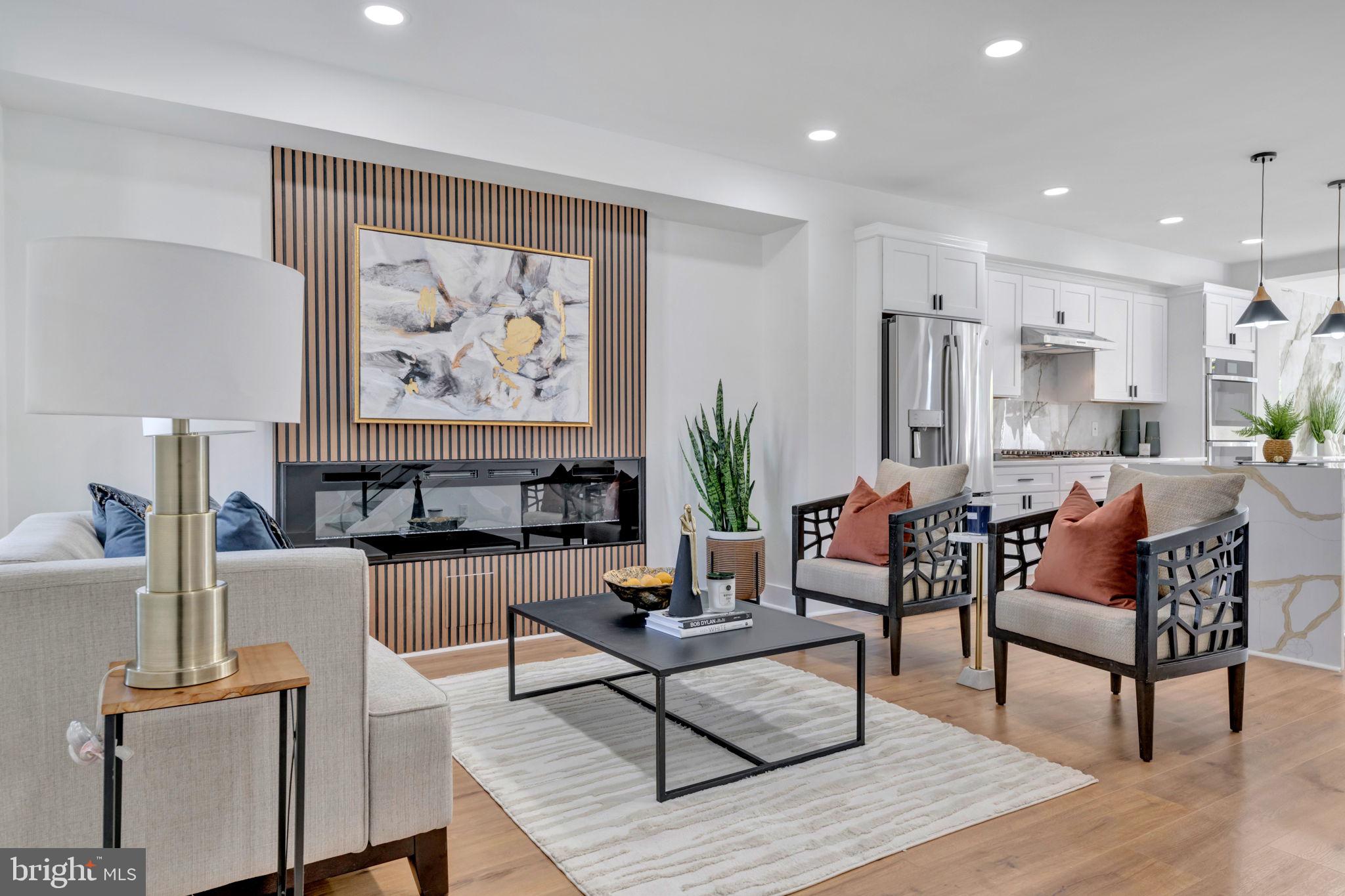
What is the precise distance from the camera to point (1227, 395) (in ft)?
22.4

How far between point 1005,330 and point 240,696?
227 inches

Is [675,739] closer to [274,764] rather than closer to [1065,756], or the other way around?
[1065,756]

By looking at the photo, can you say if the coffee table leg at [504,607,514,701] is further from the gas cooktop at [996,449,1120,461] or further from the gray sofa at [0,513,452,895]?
the gas cooktop at [996,449,1120,461]

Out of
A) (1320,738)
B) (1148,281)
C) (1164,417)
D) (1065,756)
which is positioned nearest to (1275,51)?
(1320,738)

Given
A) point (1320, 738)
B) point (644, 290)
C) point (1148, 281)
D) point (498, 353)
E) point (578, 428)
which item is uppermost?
point (1148, 281)

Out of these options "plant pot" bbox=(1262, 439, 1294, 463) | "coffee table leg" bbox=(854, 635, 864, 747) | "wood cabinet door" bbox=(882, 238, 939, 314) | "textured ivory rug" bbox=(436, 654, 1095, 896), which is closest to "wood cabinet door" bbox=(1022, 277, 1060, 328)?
"wood cabinet door" bbox=(882, 238, 939, 314)

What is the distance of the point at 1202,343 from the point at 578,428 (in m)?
5.44

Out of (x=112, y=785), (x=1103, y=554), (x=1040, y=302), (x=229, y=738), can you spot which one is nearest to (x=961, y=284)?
(x=1040, y=302)

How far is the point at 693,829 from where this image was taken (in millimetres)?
2092

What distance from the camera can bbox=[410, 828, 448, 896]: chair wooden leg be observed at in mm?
1736

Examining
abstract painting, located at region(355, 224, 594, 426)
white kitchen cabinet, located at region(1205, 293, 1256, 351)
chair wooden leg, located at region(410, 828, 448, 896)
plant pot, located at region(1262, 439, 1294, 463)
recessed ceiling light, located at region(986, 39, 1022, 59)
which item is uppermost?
recessed ceiling light, located at region(986, 39, 1022, 59)

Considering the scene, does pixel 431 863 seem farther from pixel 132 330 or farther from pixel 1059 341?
pixel 1059 341

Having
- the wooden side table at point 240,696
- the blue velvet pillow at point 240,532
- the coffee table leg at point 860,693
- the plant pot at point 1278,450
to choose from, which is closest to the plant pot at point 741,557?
the coffee table leg at point 860,693

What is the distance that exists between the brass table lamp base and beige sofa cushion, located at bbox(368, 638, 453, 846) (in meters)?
0.40
